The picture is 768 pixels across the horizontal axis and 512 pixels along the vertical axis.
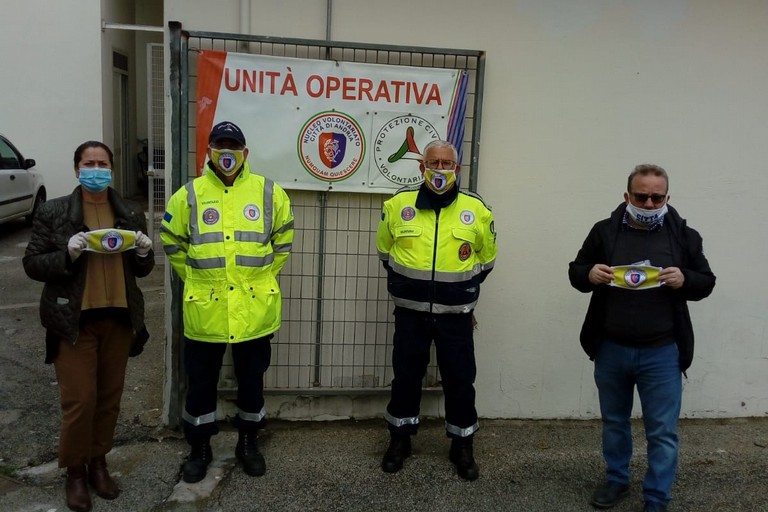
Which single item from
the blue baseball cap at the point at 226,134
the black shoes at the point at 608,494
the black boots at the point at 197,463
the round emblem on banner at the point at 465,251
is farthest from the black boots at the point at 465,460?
the blue baseball cap at the point at 226,134

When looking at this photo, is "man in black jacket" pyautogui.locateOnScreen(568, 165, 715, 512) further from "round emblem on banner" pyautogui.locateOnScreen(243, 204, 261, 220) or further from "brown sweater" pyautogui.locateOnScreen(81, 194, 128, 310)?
"brown sweater" pyautogui.locateOnScreen(81, 194, 128, 310)

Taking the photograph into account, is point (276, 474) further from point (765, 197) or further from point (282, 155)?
point (765, 197)

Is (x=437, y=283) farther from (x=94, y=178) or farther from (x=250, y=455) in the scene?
(x=94, y=178)

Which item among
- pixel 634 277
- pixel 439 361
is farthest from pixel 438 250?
pixel 634 277

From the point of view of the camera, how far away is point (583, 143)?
456cm

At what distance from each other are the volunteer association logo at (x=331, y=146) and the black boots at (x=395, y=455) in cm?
169

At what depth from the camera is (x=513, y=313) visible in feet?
15.3

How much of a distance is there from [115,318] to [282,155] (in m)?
1.44

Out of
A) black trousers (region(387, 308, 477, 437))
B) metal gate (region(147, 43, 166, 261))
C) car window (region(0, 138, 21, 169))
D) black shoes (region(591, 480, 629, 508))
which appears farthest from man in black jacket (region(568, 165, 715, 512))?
car window (region(0, 138, 21, 169))

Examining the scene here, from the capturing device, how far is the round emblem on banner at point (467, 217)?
3.77 m

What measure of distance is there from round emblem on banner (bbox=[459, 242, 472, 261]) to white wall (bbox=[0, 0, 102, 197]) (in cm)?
1079

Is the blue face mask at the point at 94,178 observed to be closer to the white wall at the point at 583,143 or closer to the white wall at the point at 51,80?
the white wall at the point at 583,143

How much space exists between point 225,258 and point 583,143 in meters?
2.55

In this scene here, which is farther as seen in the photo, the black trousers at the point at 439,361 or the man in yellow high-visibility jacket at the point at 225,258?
the black trousers at the point at 439,361
